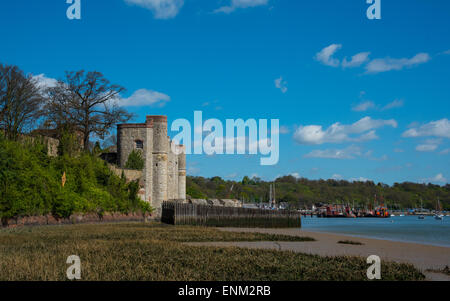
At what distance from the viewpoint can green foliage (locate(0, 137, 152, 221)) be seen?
24.1m

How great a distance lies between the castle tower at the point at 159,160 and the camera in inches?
1647

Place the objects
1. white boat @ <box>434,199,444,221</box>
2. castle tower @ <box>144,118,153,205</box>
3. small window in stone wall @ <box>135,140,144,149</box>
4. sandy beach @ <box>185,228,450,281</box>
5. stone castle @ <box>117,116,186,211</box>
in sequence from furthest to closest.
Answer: white boat @ <box>434,199,444,221</box> < small window in stone wall @ <box>135,140,144,149</box> < stone castle @ <box>117,116,186,211</box> < castle tower @ <box>144,118,153,205</box> < sandy beach @ <box>185,228,450,281</box>

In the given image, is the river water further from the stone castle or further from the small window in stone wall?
the small window in stone wall

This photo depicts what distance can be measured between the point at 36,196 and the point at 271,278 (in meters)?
20.2

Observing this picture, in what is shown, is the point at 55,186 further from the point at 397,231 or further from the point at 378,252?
the point at 397,231

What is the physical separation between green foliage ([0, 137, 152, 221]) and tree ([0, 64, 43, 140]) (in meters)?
2.92

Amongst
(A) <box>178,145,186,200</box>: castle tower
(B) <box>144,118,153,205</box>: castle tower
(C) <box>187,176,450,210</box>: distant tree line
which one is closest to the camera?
(B) <box>144,118,153,205</box>: castle tower

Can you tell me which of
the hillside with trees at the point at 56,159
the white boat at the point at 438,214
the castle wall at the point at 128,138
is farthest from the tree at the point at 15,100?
the white boat at the point at 438,214

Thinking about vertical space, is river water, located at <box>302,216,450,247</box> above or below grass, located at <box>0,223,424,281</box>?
below

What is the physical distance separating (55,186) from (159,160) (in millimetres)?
14968

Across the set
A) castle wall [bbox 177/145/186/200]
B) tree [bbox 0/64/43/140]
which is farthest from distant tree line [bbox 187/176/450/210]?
tree [bbox 0/64/43/140]

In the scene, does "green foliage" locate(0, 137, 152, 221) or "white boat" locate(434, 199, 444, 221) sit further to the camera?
"white boat" locate(434, 199, 444, 221)

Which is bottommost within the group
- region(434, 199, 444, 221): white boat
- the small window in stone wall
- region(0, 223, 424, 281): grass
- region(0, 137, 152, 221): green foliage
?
region(434, 199, 444, 221): white boat
